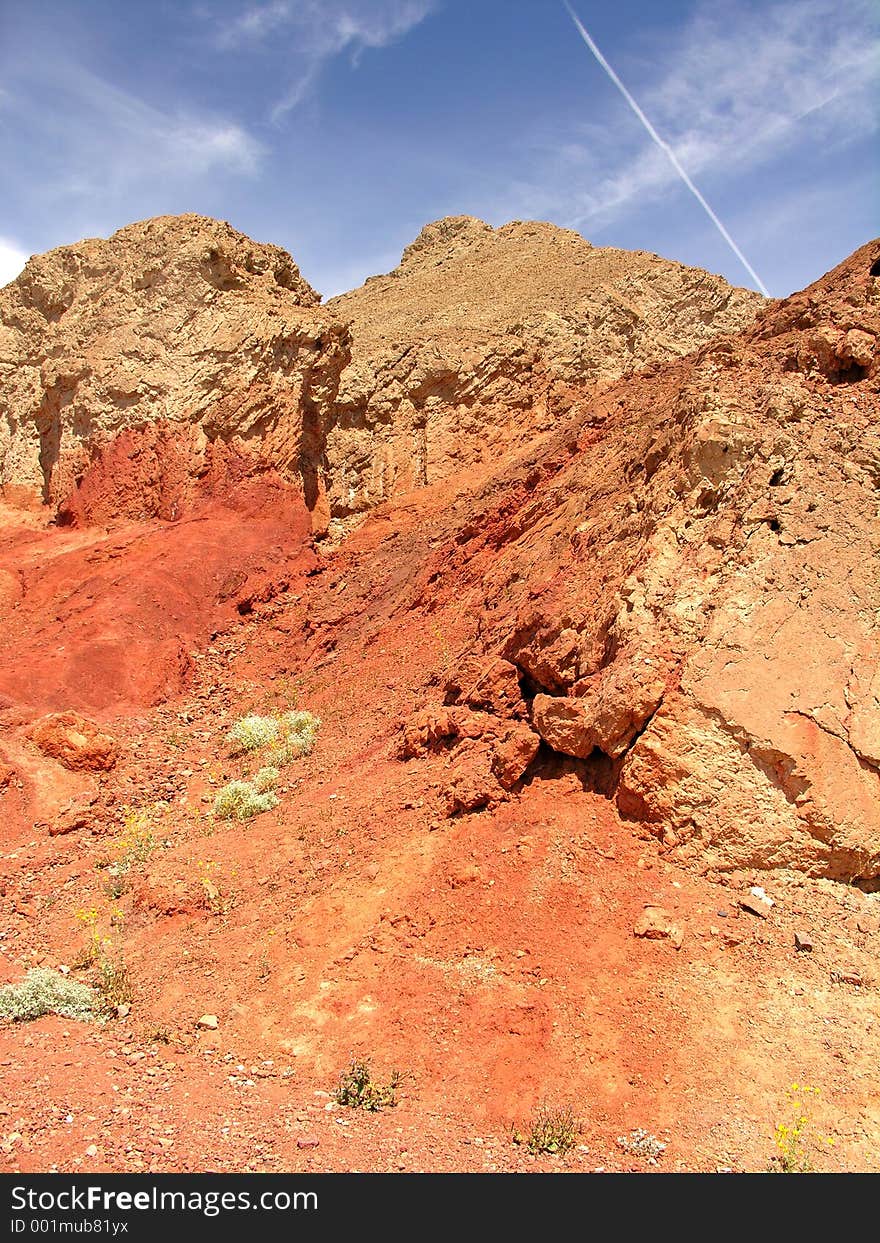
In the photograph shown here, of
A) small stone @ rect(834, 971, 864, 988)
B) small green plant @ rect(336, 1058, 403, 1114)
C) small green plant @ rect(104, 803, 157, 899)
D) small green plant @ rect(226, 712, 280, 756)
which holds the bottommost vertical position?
small green plant @ rect(336, 1058, 403, 1114)

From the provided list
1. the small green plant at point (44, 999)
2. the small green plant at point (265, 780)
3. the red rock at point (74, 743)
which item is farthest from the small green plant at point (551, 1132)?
the red rock at point (74, 743)

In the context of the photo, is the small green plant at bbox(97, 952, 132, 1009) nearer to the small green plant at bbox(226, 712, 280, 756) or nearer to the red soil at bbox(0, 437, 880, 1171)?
the red soil at bbox(0, 437, 880, 1171)

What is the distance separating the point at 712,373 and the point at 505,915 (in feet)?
18.1

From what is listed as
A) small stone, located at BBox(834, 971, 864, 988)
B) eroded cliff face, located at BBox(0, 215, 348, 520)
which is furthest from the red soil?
eroded cliff face, located at BBox(0, 215, 348, 520)

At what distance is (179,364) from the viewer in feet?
50.9

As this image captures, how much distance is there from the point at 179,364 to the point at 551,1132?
13.9 meters

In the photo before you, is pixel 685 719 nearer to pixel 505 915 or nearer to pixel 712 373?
pixel 505 915

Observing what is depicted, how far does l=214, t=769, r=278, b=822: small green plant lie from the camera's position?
891 cm

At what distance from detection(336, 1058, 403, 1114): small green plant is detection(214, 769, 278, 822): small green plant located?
3904mm

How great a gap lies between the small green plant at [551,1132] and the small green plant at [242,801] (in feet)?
15.4

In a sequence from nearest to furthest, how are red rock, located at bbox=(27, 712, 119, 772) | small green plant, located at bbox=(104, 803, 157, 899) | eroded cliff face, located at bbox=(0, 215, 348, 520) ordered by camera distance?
small green plant, located at bbox=(104, 803, 157, 899)
red rock, located at bbox=(27, 712, 119, 772)
eroded cliff face, located at bbox=(0, 215, 348, 520)

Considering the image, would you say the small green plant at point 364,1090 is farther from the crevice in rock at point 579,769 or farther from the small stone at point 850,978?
the small stone at point 850,978

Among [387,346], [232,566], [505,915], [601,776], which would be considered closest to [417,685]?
[601,776]

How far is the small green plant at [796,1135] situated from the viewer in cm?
452
